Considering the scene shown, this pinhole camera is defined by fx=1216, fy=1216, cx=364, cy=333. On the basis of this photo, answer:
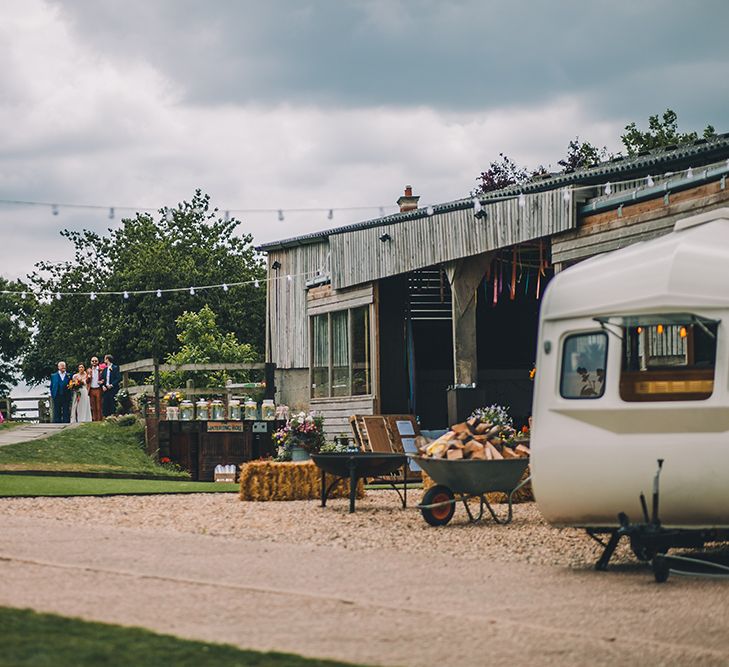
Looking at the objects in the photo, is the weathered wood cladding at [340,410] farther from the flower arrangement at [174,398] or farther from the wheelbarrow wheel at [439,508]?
the wheelbarrow wheel at [439,508]

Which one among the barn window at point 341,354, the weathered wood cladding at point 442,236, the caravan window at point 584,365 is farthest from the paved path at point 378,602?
the barn window at point 341,354

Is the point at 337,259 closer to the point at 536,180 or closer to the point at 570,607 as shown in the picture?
the point at 536,180

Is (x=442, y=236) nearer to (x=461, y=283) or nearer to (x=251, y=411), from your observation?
(x=461, y=283)

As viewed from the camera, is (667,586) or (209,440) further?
(209,440)

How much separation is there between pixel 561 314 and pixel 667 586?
7.50ft

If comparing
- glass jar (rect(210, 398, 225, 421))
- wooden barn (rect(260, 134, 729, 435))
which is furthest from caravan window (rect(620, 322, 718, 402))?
glass jar (rect(210, 398, 225, 421))

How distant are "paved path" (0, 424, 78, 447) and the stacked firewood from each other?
13.0m

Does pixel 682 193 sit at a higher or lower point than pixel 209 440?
higher

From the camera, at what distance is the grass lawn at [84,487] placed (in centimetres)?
1672

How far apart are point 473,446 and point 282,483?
3.50 meters

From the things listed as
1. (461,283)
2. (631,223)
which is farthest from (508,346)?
(631,223)

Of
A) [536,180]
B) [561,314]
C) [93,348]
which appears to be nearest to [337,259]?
[536,180]

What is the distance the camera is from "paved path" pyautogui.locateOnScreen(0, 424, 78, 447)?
2494cm

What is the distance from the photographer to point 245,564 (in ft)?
29.9
